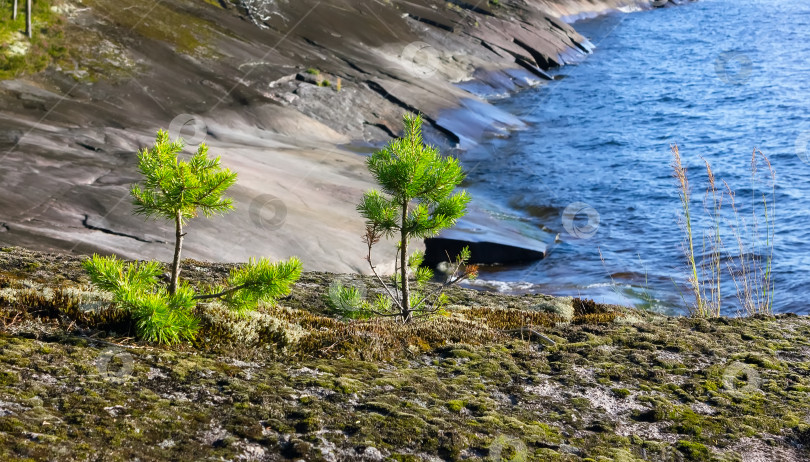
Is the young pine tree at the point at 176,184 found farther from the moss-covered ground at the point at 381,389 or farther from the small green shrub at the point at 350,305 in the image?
the small green shrub at the point at 350,305

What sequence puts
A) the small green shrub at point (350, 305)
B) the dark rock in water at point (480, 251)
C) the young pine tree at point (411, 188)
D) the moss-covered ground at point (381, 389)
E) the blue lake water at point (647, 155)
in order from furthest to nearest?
1. the blue lake water at point (647, 155)
2. the dark rock in water at point (480, 251)
3. the small green shrub at point (350, 305)
4. the young pine tree at point (411, 188)
5. the moss-covered ground at point (381, 389)

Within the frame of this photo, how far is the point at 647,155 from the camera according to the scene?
37.6 m

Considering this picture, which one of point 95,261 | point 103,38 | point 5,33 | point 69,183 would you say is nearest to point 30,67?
point 5,33

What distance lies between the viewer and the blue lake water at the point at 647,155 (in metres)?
22.7

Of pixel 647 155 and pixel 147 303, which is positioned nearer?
pixel 147 303

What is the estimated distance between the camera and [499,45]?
52.8m

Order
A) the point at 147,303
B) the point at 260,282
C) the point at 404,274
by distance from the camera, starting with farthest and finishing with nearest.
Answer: the point at 404,274, the point at 260,282, the point at 147,303

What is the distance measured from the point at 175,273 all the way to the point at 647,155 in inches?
1370

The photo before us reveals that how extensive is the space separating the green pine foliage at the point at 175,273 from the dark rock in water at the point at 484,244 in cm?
1416

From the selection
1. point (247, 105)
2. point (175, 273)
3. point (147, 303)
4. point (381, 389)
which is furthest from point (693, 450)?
point (247, 105)

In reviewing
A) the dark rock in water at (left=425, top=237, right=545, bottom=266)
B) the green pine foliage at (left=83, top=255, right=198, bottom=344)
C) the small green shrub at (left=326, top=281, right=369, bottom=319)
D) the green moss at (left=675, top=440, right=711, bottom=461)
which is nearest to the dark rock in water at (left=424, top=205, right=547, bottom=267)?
the dark rock in water at (left=425, top=237, right=545, bottom=266)

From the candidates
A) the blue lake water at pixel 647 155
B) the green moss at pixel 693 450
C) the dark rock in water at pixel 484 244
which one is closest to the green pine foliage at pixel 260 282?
the green moss at pixel 693 450

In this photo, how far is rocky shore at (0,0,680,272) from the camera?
53.9 feet

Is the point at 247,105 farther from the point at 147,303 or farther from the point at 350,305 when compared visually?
the point at 147,303
